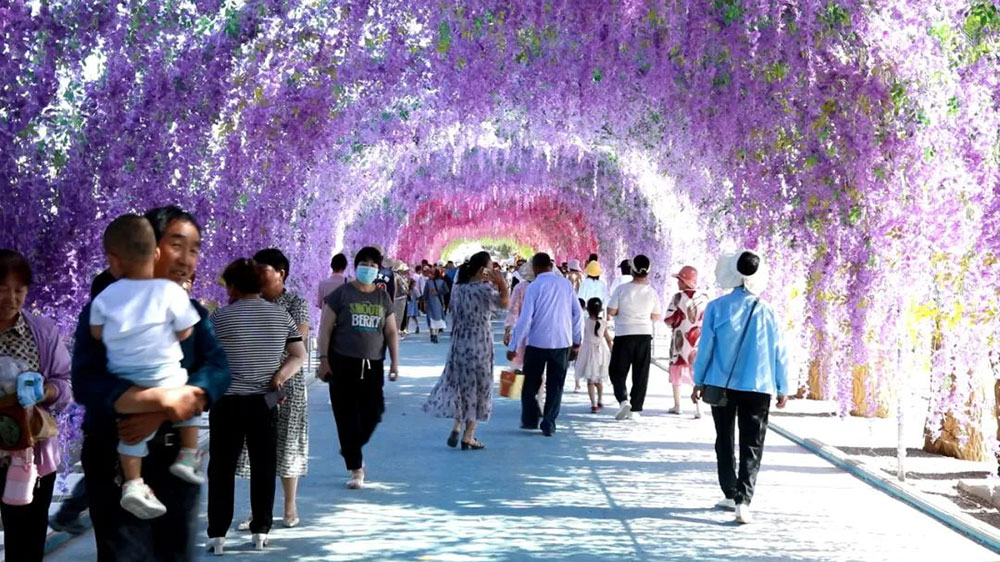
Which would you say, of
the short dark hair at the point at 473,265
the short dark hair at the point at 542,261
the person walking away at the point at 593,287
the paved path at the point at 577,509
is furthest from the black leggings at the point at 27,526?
the person walking away at the point at 593,287

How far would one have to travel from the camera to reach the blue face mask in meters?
8.57

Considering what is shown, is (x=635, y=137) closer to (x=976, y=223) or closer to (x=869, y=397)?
(x=869, y=397)

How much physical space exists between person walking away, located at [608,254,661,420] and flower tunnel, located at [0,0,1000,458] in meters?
1.26

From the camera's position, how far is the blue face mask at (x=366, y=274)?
8570 millimetres

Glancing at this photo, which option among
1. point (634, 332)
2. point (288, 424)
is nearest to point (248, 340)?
point (288, 424)

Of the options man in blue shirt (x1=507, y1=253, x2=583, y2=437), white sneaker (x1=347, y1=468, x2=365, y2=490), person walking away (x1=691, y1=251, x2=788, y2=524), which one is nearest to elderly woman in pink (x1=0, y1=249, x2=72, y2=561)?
white sneaker (x1=347, y1=468, x2=365, y2=490)

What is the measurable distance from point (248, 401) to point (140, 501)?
295cm

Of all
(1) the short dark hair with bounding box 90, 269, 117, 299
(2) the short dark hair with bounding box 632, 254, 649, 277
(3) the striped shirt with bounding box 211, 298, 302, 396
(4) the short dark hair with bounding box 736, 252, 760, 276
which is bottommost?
(3) the striped shirt with bounding box 211, 298, 302, 396

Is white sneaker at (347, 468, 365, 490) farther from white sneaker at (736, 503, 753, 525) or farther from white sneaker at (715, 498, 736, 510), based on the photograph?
white sneaker at (736, 503, 753, 525)

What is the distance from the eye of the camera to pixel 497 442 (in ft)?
36.5

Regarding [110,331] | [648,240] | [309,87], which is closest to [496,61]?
[309,87]

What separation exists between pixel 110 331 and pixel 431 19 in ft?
24.5

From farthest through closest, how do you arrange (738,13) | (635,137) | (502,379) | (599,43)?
(635,137), (502,379), (599,43), (738,13)

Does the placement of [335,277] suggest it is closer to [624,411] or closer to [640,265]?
[640,265]
